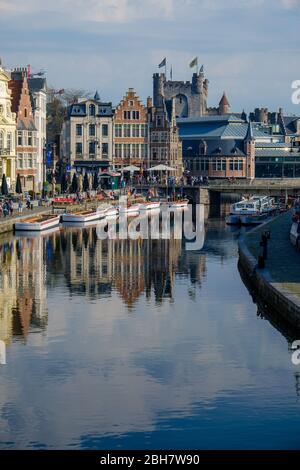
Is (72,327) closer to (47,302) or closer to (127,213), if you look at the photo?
(47,302)

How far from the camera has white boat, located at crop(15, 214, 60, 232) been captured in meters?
89.0

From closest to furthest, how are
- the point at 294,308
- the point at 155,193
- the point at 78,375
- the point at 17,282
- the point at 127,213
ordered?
the point at 78,375 < the point at 294,308 < the point at 17,282 < the point at 127,213 < the point at 155,193

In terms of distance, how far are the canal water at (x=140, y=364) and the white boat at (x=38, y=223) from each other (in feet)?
74.1

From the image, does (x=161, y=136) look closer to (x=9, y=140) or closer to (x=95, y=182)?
(x=95, y=182)

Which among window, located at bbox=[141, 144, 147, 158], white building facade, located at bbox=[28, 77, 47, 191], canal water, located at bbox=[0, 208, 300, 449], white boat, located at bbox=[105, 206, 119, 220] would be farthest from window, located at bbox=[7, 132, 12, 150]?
canal water, located at bbox=[0, 208, 300, 449]

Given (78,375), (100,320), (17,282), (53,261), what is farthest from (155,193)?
(78,375)

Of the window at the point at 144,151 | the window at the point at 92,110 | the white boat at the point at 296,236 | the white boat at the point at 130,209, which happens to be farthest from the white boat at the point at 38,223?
the window at the point at 144,151

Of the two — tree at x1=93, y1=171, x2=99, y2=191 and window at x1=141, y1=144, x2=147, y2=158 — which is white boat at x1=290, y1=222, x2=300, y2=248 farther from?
window at x1=141, y1=144, x2=147, y2=158

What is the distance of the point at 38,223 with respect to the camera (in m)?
89.7

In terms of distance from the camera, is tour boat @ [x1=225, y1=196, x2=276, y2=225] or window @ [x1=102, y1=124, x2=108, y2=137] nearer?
tour boat @ [x1=225, y1=196, x2=276, y2=225]

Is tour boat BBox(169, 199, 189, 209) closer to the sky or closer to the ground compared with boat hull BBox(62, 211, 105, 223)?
closer to the ground

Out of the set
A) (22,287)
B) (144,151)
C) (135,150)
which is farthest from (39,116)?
(22,287)

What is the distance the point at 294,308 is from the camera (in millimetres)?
44438

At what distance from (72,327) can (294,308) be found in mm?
9167
